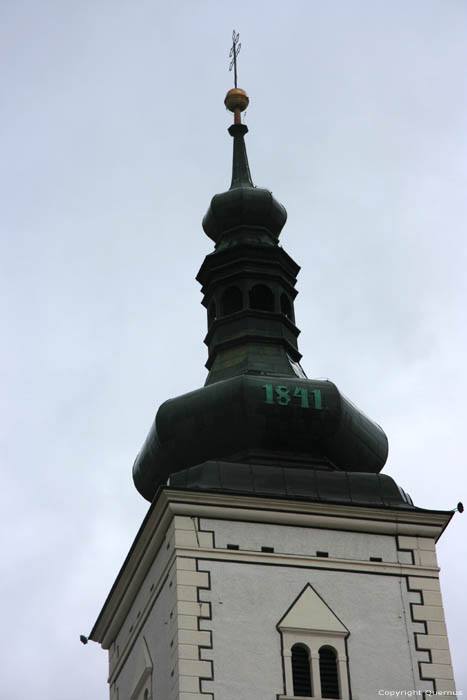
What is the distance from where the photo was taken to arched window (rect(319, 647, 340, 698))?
23.3m

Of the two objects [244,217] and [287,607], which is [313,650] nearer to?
[287,607]

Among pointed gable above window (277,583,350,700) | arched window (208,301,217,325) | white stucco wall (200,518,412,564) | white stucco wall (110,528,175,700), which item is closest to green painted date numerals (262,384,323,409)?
white stucco wall (200,518,412,564)

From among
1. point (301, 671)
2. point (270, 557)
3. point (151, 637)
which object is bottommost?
point (301, 671)

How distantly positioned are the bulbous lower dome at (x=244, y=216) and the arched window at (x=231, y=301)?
884mm

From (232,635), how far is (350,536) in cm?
219

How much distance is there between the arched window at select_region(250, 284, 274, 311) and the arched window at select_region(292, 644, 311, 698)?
583cm

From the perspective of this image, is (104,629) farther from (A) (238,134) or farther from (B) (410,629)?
(A) (238,134)

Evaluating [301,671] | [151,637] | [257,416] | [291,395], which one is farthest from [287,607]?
[291,395]

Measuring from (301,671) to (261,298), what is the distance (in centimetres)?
634

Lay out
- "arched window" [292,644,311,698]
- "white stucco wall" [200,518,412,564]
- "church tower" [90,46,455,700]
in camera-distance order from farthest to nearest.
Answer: "white stucco wall" [200,518,412,564] → "church tower" [90,46,455,700] → "arched window" [292,644,311,698]

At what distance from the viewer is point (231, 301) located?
28.1 metres

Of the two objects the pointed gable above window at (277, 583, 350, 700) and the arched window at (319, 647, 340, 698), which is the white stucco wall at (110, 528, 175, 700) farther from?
the arched window at (319, 647, 340, 698)

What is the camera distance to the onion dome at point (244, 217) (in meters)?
28.9

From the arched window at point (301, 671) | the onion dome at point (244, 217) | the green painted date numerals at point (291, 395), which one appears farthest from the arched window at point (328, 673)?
the onion dome at point (244, 217)
